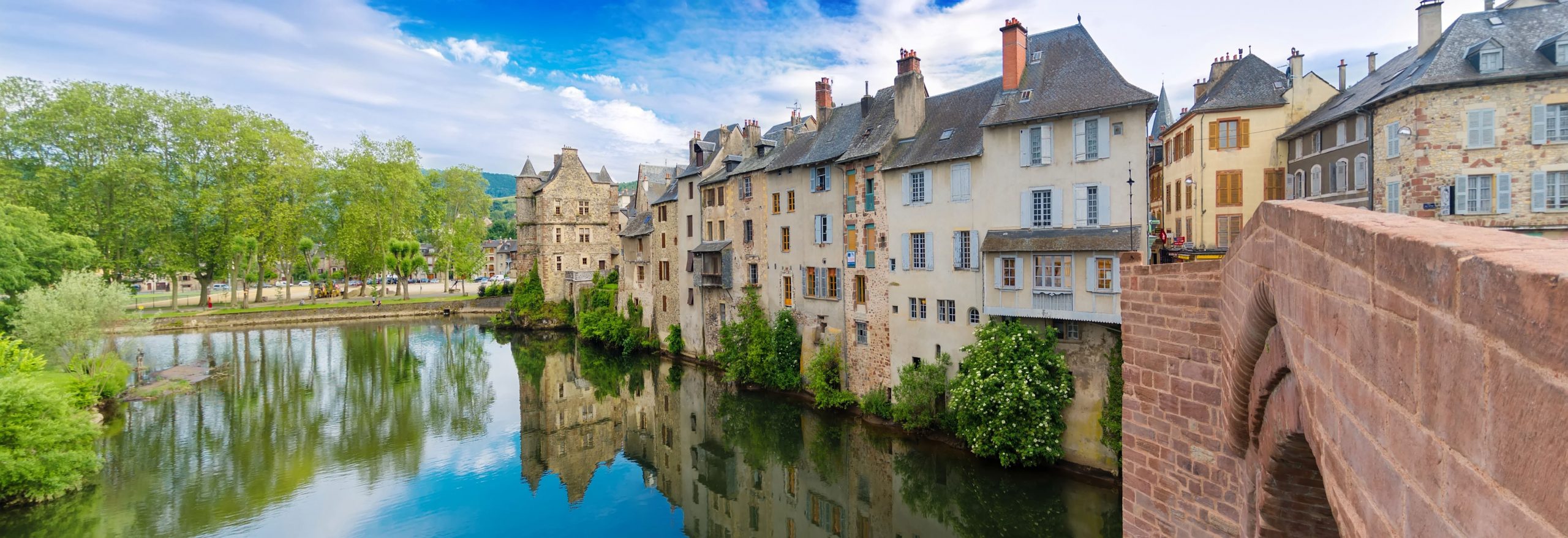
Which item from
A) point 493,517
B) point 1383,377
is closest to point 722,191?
point 493,517

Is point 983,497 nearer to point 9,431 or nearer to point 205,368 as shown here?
point 9,431

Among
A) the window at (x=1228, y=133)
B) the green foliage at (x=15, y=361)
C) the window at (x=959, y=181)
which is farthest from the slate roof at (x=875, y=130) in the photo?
the green foliage at (x=15, y=361)

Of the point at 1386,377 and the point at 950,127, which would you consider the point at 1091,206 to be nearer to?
the point at 950,127

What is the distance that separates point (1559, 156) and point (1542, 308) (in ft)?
89.6

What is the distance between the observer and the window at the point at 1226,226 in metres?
28.2

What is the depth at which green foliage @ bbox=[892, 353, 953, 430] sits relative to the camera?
2197cm

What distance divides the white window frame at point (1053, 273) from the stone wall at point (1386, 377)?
13.9 metres

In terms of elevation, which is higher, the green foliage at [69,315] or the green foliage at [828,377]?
the green foliage at [69,315]

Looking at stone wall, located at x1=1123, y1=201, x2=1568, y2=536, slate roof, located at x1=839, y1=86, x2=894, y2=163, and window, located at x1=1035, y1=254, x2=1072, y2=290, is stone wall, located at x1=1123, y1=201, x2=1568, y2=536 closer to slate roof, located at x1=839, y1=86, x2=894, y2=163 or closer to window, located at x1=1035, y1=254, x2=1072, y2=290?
window, located at x1=1035, y1=254, x2=1072, y2=290

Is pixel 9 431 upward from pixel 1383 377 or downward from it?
downward

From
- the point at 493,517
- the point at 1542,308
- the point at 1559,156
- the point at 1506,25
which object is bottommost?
the point at 493,517

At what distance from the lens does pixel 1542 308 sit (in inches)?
55.6

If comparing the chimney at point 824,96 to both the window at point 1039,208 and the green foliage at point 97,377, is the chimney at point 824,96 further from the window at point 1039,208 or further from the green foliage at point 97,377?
the green foliage at point 97,377

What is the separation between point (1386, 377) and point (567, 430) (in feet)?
94.2
